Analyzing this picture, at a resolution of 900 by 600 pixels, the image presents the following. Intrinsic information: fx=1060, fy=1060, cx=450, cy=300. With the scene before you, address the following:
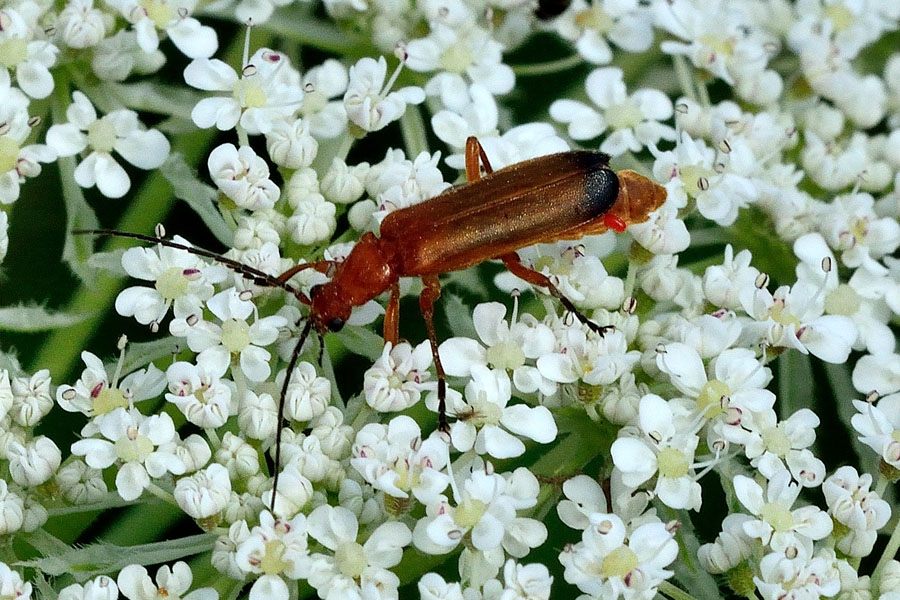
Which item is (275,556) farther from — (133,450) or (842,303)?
(842,303)

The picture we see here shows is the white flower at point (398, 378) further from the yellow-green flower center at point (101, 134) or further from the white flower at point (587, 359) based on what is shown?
the yellow-green flower center at point (101, 134)

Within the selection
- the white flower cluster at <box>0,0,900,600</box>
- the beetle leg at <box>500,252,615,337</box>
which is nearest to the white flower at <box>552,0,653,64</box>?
the white flower cluster at <box>0,0,900,600</box>

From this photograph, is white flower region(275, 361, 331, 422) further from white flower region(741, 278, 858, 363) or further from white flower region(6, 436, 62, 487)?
white flower region(741, 278, 858, 363)

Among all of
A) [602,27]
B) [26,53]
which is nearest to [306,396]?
[26,53]

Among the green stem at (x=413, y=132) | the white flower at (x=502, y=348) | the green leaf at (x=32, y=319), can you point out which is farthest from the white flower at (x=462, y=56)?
the green leaf at (x=32, y=319)

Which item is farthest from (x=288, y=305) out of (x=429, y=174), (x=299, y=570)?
(x=299, y=570)

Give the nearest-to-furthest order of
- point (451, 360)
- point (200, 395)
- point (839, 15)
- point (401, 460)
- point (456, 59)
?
point (401, 460) < point (200, 395) < point (451, 360) < point (456, 59) < point (839, 15)

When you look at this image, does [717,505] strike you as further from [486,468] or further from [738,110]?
[738,110]
